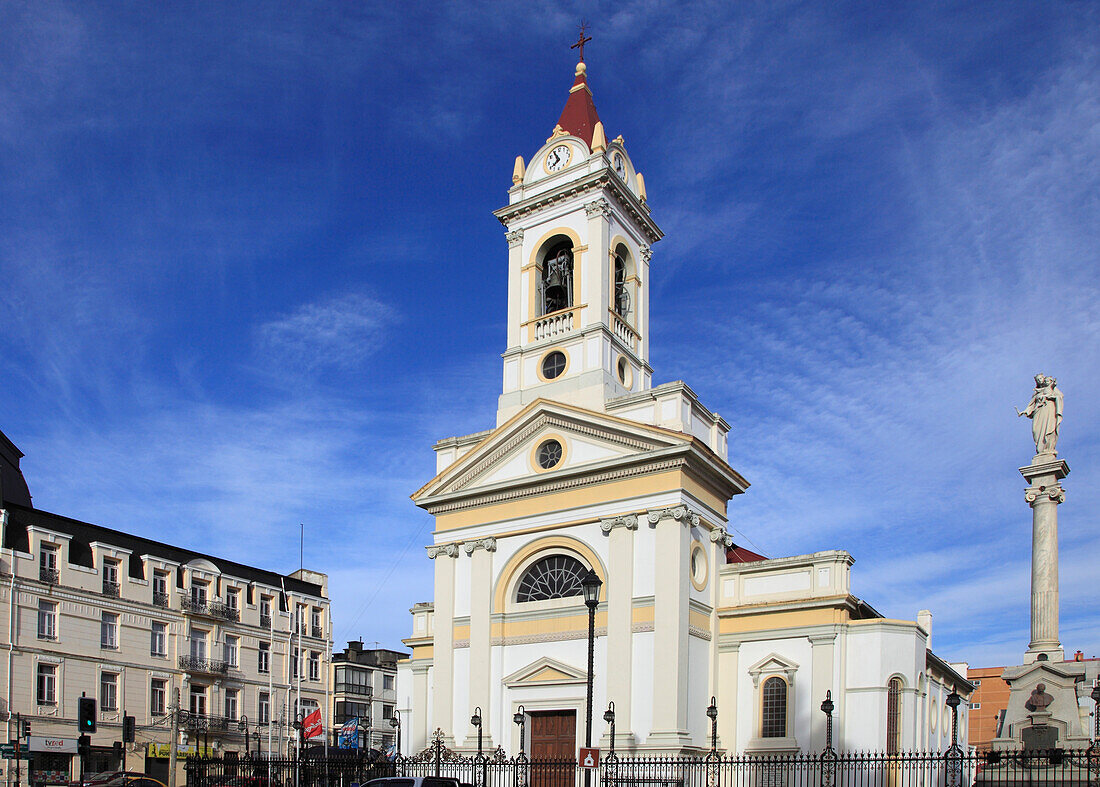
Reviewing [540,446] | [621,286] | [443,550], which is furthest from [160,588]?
[621,286]

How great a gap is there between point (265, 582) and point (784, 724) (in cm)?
3408

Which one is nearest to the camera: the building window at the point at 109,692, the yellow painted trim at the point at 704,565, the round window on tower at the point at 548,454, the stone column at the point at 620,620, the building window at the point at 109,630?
the stone column at the point at 620,620

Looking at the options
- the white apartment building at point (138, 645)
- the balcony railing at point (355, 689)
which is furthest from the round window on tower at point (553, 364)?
the balcony railing at point (355, 689)

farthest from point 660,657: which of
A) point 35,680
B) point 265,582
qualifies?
point 265,582

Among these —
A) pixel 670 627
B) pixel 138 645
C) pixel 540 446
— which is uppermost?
pixel 540 446

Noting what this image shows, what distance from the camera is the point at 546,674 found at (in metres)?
33.8

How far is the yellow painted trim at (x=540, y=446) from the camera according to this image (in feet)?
117

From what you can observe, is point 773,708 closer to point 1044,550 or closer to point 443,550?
Answer: point 1044,550

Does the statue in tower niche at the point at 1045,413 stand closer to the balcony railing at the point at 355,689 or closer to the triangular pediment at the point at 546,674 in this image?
the triangular pediment at the point at 546,674

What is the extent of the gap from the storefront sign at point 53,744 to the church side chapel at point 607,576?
1447 centimetres

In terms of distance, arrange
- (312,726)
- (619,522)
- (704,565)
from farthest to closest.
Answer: (312,726), (704,565), (619,522)

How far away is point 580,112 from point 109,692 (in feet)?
106

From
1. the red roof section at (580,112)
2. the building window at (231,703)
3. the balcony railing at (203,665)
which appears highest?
the red roof section at (580,112)

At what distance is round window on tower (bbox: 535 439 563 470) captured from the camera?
3591 centimetres
